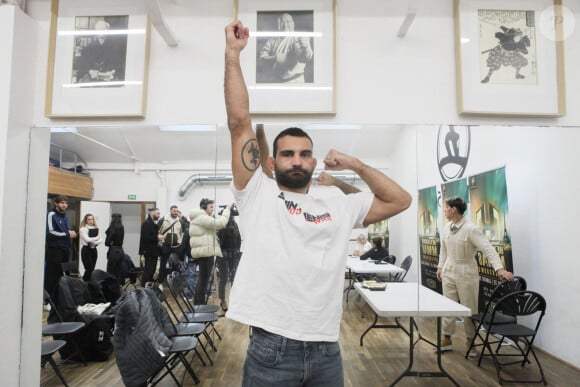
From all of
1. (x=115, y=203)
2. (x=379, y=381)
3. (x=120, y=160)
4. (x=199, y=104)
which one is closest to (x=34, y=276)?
(x=115, y=203)

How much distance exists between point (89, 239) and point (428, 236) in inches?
78.6

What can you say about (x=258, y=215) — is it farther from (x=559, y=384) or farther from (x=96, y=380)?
(x=559, y=384)

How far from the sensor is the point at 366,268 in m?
2.09

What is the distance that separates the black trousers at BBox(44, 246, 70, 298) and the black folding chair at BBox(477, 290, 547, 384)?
2.54 m

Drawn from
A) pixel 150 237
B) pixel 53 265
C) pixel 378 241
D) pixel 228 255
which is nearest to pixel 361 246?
pixel 378 241

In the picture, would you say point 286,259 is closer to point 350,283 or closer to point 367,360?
point 350,283

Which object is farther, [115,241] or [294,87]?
[115,241]

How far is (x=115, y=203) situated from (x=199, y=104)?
2.54ft

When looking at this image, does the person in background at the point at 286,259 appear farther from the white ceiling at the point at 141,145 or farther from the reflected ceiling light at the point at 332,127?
the white ceiling at the point at 141,145

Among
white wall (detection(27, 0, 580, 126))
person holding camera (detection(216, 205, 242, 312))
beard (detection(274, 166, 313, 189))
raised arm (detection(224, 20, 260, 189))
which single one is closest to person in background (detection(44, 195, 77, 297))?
white wall (detection(27, 0, 580, 126))

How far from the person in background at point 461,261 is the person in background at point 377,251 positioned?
343 millimetres

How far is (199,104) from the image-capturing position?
80.4 inches

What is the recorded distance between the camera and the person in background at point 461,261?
210 centimetres

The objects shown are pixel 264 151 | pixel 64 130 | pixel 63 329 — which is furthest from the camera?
pixel 63 329
